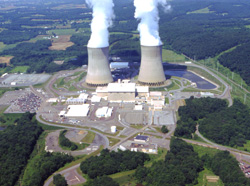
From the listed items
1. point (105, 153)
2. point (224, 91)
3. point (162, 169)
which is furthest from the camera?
point (224, 91)

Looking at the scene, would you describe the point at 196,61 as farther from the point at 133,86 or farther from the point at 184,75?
the point at 133,86

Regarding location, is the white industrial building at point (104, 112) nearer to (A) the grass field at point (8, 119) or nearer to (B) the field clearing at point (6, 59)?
(A) the grass field at point (8, 119)

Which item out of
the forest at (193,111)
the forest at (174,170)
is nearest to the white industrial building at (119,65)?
the forest at (193,111)

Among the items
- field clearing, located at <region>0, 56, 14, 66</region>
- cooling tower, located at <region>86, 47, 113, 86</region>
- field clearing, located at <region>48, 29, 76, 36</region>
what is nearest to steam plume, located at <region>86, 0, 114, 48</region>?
cooling tower, located at <region>86, 47, 113, 86</region>

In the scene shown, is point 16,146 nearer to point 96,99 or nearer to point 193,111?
point 96,99

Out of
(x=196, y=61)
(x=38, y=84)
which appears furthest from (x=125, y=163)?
(x=196, y=61)

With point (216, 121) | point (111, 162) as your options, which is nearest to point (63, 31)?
point (216, 121)
